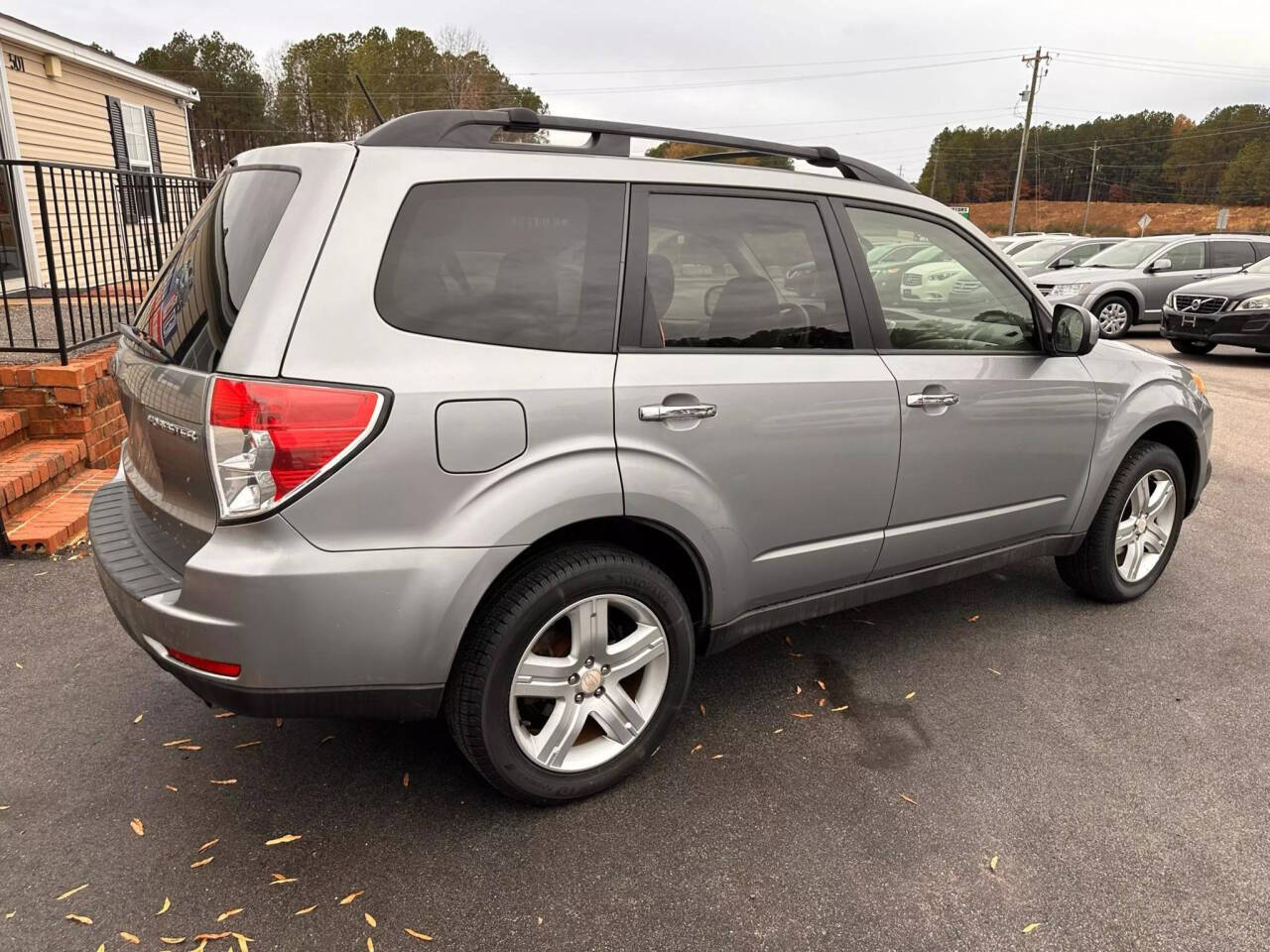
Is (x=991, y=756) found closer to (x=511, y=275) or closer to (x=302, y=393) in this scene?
(x=511, y=275)

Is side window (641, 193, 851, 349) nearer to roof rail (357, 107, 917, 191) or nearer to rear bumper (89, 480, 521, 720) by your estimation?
roof rail (357, 107, 917, 191)

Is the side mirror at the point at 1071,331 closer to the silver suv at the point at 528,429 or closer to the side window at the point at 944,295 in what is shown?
the side window at the point at 944,295

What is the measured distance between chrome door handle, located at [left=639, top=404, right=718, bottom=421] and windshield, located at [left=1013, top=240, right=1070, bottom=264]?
19258mm

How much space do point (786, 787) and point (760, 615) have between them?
0.55 metres

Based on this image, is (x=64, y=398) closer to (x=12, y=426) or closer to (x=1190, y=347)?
(x=12, y=426)

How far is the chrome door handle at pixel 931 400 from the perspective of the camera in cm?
303

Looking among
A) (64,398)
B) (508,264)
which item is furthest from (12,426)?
(508,264)

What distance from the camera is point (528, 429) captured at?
226 centimetres

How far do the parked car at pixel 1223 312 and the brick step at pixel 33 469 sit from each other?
43.2 ft

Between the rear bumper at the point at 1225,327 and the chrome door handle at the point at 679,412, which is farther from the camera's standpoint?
the rear bumper at the point at 1225,327

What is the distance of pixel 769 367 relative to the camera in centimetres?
274

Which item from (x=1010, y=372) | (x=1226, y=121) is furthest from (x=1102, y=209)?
(x=1010, y=372)

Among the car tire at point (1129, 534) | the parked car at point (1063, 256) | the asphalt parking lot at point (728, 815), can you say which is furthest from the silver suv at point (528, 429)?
the parked car at point (1063, 256)

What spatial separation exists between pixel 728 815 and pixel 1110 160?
386 ft
